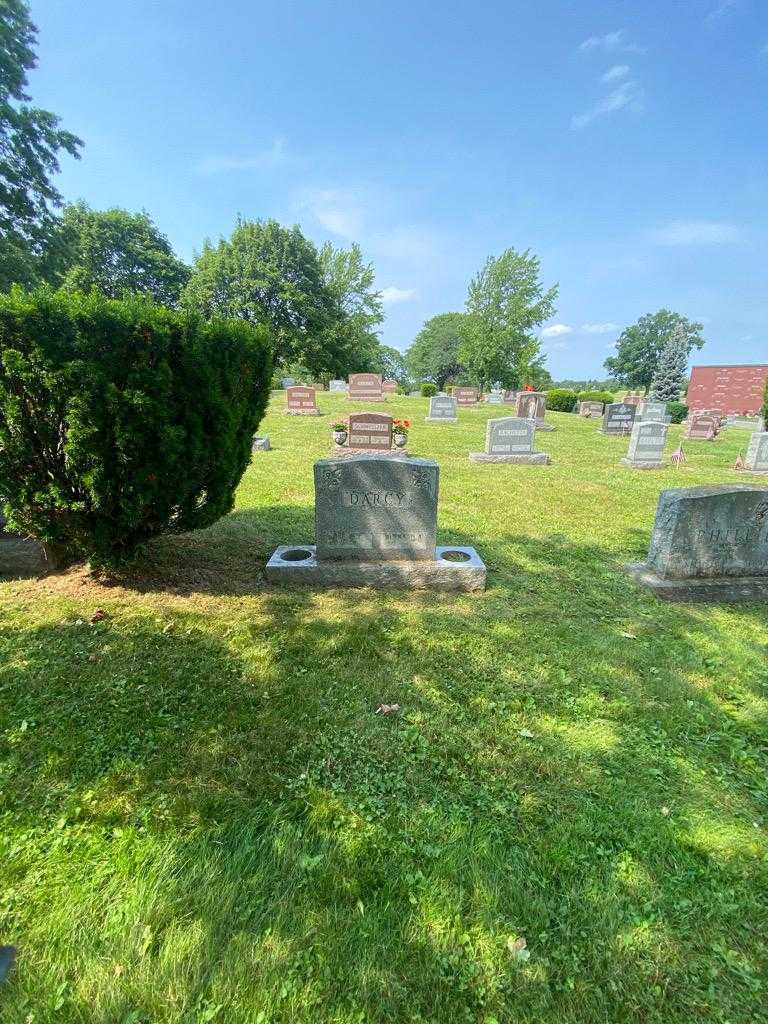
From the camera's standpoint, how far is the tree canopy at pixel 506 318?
29.2 metres

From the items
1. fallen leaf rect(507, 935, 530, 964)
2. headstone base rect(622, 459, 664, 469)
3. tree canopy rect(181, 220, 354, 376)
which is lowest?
fallen leaf rect(507, 935, 530, 964)

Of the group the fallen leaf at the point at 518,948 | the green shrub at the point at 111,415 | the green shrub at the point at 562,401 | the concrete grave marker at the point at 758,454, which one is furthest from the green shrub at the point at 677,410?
the fallen leaf at the point at 518,948

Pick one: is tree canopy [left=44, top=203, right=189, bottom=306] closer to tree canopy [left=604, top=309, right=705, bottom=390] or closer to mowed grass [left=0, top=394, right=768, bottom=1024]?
mowed grass [left=0, top=394, right=768, bottom=1024]

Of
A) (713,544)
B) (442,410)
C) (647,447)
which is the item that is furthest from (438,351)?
(713,544)

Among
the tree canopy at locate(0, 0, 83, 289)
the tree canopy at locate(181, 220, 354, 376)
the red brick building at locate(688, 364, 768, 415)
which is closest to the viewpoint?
the tree canopy at locate(0, 0, 83, 289)

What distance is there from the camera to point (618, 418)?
59.8ft

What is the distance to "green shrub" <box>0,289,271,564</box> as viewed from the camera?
10.0ft

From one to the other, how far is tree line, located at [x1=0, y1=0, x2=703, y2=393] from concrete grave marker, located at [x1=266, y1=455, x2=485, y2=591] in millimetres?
18700

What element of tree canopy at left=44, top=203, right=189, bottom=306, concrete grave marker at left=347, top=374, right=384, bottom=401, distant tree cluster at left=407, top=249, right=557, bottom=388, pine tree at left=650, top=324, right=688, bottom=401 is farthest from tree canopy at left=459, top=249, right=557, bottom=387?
tree canopy at left=44, top=203, right=189, bottom=306

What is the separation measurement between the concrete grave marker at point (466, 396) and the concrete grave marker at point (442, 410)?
24.2 ft

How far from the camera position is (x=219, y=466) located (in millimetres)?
3803

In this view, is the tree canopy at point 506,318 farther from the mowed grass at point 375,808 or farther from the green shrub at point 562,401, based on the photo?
the mowed grass at point 375,808

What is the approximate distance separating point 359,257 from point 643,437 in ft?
119

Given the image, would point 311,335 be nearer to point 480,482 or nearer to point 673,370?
point 480,482
